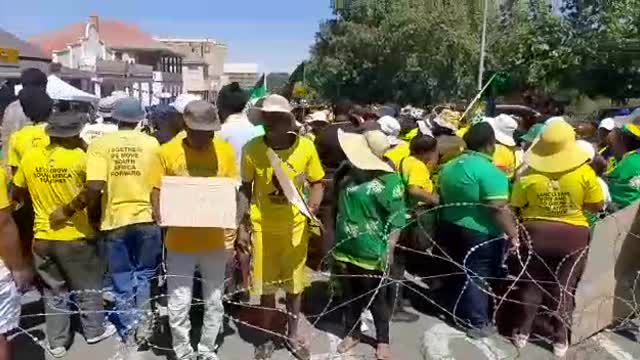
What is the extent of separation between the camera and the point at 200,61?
294 ft

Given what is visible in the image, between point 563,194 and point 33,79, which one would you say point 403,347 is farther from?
point 33,79

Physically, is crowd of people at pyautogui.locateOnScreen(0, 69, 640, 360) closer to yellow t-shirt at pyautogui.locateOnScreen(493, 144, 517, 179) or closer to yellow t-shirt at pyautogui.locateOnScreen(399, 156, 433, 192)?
yellow t-shirt at pyautogui.locateOnScreen(399, 156, 433, 192)

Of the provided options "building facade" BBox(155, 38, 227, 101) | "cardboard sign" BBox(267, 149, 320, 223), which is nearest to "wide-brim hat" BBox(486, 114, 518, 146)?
"cardboard sign" BBox(267, 149, 320, 223)

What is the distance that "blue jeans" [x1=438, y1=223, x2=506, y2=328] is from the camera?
5570mm

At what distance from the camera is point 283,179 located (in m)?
4.64

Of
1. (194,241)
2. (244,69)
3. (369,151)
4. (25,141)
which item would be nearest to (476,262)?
(369,151)

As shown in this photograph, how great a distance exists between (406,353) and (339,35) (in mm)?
38455

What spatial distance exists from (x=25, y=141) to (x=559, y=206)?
3942 mm

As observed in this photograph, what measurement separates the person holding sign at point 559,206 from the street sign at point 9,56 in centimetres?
1027

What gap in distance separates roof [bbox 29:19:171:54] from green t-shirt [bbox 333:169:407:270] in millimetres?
54101

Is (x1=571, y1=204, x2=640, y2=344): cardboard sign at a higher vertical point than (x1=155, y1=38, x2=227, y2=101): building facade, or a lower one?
lower

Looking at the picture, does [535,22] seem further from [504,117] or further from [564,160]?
[564,160]

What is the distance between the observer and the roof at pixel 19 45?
14.3m

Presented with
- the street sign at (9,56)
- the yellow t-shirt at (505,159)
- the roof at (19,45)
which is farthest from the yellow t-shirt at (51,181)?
the roof at (19,45)
